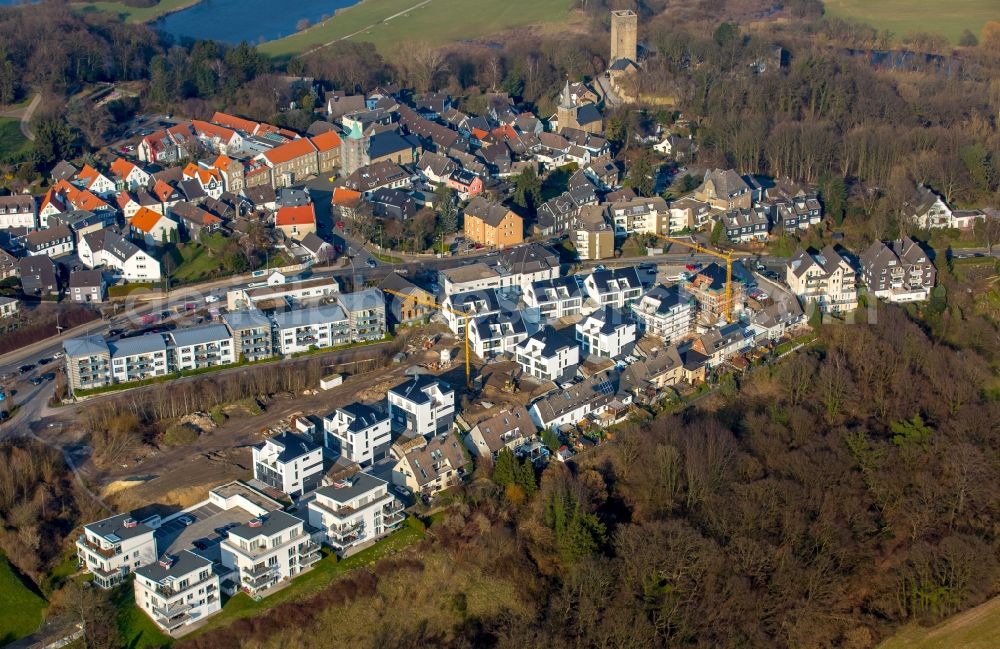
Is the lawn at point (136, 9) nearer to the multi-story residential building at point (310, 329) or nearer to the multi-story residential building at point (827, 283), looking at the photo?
the multi-story residential building at point (310, 329)

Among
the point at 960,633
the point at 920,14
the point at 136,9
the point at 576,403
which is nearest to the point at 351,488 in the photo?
the point at 576,403

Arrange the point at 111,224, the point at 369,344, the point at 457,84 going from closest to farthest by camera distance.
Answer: the point at 369,344
the point at 111,224
the point at 457,84

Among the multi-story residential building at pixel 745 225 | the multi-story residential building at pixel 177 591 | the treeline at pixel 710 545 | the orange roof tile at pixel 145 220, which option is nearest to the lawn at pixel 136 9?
the orange roof tile at pixel 145 220

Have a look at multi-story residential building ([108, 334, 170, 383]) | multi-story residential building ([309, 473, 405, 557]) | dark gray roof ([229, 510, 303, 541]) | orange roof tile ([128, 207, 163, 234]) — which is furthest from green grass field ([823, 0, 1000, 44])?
dark gray roof ([229, 510, 303, 541])

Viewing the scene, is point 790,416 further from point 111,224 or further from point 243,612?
point 111,224

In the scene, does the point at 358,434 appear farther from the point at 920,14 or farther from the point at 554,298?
the point at 920,14

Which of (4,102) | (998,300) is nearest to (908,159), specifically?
(998,300)
